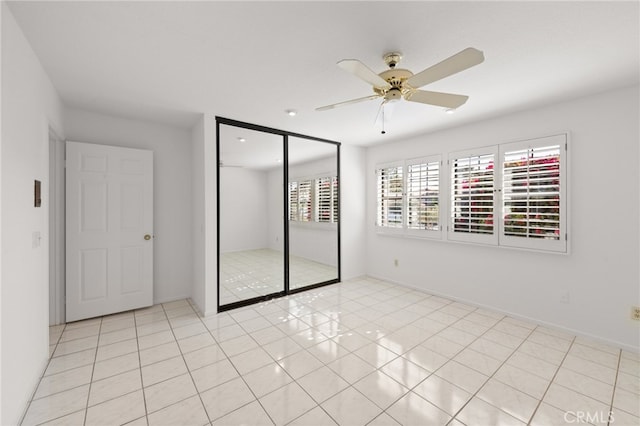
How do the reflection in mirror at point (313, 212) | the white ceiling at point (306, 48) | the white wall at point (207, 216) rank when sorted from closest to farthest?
the white ceiling at point (306, 48), the white wall at point (207, 216), the reflection in mirror at point (313, 212)

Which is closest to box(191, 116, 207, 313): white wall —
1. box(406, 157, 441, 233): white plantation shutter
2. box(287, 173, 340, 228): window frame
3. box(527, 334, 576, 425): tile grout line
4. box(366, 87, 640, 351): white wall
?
box(287, 173, 340, 228): window frame

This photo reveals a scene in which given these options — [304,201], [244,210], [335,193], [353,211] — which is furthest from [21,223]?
[353,211]

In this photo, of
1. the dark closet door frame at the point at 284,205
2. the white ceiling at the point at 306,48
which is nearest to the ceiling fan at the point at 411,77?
the white ceiling at the point at 306,48

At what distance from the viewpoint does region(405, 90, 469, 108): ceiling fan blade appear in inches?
79.4

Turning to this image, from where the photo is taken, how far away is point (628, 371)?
86.7 inches

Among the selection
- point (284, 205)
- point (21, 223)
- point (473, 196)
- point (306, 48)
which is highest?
point (306, 48)

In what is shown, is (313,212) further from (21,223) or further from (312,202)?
(21,223)

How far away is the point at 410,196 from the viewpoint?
429 centimetres

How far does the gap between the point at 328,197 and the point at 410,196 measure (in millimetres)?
1350

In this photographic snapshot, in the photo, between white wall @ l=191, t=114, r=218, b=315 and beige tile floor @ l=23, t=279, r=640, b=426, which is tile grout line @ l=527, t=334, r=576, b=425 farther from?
white wall @ l=191, t=114, r=218, b=315

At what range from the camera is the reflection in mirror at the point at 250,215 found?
12.3ft

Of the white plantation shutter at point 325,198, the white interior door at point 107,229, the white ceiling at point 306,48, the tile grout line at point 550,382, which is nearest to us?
the white ceiling at point 306,48

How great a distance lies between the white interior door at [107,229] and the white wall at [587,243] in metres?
4.35

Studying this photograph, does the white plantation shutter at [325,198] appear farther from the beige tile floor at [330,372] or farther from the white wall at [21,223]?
the white wall at [21,223]
